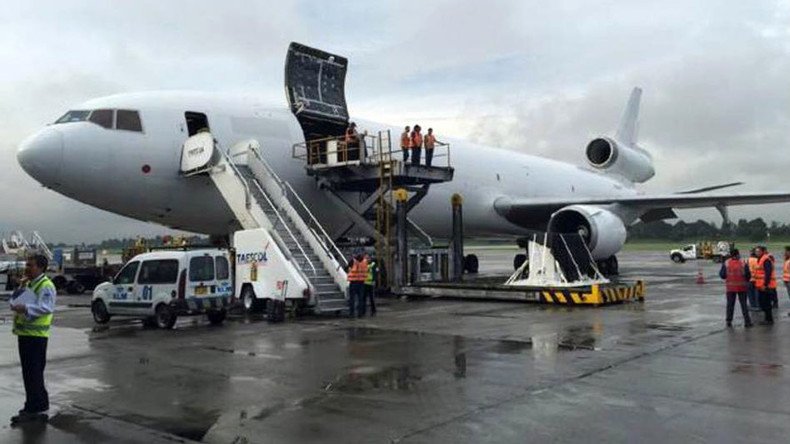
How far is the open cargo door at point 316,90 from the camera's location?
1836cm

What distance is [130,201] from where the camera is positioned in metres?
15.6

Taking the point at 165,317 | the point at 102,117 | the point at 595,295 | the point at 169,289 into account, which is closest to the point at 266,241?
the point at 169,289

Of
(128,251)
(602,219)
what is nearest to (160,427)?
(602,219)

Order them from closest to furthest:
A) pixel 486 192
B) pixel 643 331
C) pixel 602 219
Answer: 1. pixel 643 331
2. pixel 602 219
3. pixel 486 192

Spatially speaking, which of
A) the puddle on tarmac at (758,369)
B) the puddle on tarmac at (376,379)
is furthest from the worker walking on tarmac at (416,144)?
the puddle on tarmac at (758,369)

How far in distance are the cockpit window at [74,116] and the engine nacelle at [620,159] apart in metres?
22.2

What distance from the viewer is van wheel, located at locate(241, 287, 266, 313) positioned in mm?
15539

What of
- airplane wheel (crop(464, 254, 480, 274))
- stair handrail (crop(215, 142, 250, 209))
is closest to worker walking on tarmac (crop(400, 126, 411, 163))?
stair handrail (crop(215, 142, 250, 209))

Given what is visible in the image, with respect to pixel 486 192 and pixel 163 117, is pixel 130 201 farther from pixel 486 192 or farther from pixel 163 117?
pixel 486 192

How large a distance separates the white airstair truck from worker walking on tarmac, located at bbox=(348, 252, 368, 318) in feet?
2.06

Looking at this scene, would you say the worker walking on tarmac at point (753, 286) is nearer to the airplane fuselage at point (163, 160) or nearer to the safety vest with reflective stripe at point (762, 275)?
the safety vest with reflective stripe at point (762, 275)

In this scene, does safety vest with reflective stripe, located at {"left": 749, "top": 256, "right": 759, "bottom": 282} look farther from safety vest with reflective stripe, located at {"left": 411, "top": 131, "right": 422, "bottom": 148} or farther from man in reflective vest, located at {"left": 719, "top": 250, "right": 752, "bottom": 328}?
safety vest with reflective stripe, located at {"left": 411, "top": 131, "right": 422, "bottom": 148}

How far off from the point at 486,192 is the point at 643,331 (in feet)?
44.7

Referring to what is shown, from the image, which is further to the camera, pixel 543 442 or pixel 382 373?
pixel 382 373
